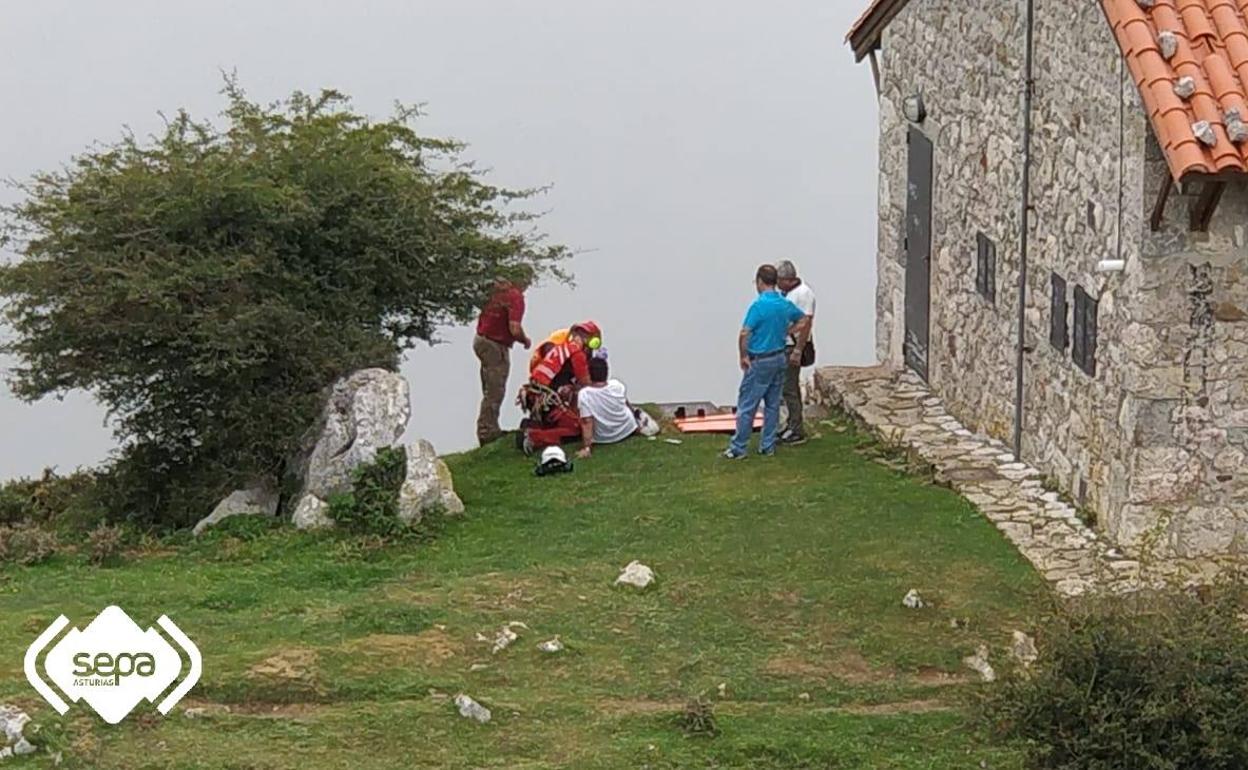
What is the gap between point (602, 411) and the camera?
16.6 m

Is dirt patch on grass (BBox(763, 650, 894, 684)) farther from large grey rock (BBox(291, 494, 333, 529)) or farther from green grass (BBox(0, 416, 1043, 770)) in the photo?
large grey rock (BBox(291, 494, 333, 529))

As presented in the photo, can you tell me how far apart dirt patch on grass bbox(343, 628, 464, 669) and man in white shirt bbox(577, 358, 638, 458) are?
15.9 ft

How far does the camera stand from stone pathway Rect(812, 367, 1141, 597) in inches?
497

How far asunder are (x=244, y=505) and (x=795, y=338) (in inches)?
170

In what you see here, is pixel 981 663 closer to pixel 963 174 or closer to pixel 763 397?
pixel 763 397

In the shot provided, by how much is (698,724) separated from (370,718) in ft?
5.31

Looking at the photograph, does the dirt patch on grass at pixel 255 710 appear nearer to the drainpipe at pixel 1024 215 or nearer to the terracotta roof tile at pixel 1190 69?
the terracotta roof tile at pixel 1190 69

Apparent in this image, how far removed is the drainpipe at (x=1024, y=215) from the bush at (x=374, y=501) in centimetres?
440

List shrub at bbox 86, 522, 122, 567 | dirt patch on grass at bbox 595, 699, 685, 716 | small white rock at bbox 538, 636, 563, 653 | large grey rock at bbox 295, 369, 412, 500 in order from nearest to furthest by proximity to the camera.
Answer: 1. dirt patch on grass at bbox 595, 699, 685, 716
2. small white rock at bbox 538, 636, 563, 653
3. shrub at bbox 86, 522, 122, 567
4. large grey rock at bbox 295, 369, 412, 500

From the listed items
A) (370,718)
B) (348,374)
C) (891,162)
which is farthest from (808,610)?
(891,162)

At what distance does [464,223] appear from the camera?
54.5ft

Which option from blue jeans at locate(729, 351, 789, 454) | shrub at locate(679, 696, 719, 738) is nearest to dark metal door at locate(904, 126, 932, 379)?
blue jeans at locate(729, 351, 789, 454)

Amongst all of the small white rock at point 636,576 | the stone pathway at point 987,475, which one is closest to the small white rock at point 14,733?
the small white rock at point 636,576

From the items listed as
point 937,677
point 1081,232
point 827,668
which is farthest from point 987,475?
point 827,668
